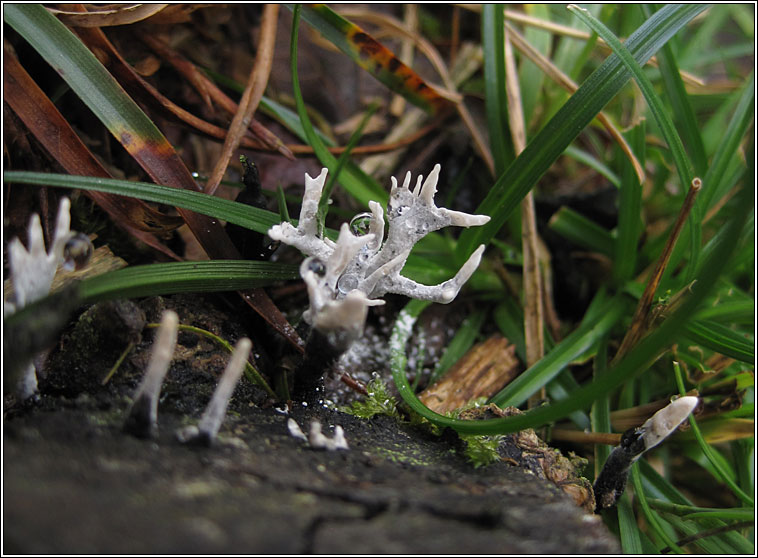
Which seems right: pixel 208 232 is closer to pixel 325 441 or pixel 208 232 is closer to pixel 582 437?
pixel 325 441

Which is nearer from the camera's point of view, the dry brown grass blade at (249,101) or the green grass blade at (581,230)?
the dry brown grass blade at (249,101)

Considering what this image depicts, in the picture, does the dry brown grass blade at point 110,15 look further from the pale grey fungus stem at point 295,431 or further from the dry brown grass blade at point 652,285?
the dry brown grass blade at point 652,285

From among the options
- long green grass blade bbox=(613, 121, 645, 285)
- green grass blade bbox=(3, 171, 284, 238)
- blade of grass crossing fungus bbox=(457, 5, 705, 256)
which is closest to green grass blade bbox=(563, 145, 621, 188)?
long green grass blade bbox=(613, 121, 645, 285)

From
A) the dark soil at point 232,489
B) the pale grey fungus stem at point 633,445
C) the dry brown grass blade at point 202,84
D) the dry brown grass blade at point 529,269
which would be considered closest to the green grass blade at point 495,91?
the dry brown grass blade at point 529,269

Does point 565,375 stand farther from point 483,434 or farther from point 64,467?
point 64,467

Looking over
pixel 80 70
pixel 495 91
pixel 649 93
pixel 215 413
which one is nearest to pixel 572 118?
pixel 649 93

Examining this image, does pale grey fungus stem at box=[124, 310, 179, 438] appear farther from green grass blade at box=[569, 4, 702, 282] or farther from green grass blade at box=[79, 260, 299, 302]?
green grass blade at box=[569, 4, 702, 282]
